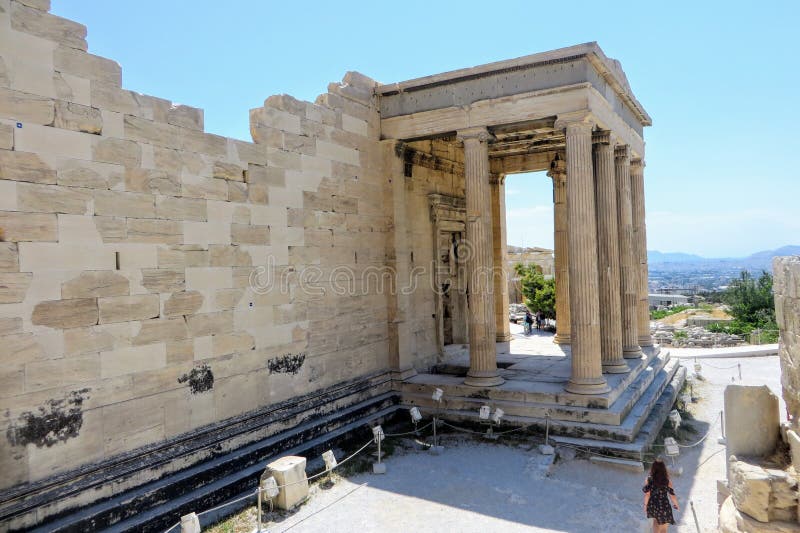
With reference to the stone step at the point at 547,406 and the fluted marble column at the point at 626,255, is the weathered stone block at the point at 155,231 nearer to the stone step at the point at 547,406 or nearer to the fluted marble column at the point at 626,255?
the stone step at the point at 547,406

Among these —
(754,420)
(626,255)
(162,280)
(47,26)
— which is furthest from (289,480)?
(626,255)

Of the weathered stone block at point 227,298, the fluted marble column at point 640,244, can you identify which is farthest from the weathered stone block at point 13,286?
the fluted marble column at point 640,244

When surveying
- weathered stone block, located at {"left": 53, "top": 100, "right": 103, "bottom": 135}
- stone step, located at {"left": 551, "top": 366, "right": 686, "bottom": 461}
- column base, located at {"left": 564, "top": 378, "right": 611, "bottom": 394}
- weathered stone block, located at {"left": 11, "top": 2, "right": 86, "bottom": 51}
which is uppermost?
weathered stone block, located at {"left": 11, "top": 2, "right": 86, "bottom": 51}

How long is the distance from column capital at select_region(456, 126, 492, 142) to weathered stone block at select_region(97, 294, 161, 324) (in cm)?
769

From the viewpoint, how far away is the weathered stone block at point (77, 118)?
290 inches

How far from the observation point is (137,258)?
8203 mm

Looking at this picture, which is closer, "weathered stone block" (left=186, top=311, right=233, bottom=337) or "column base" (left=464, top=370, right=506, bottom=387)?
"weathered stone block" (left=186, top=311, right=233, bottom=337)

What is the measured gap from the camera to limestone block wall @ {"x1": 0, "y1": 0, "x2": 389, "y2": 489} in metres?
6.99

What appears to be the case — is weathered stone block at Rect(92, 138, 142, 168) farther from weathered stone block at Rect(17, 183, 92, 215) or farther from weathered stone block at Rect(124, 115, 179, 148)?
weathered stone block at Rect(17, 183, 92, 215)

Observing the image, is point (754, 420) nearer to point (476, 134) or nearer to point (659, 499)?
point (659, 499)

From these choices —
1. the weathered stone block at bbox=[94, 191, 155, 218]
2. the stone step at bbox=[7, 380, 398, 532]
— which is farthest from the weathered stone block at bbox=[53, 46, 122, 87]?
the stone step at bbox=[7, 380, 398, 532]

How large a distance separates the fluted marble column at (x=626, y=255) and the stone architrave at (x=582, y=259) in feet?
12.9

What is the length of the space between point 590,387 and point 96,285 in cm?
942

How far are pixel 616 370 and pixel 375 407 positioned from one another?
5.91 metres
